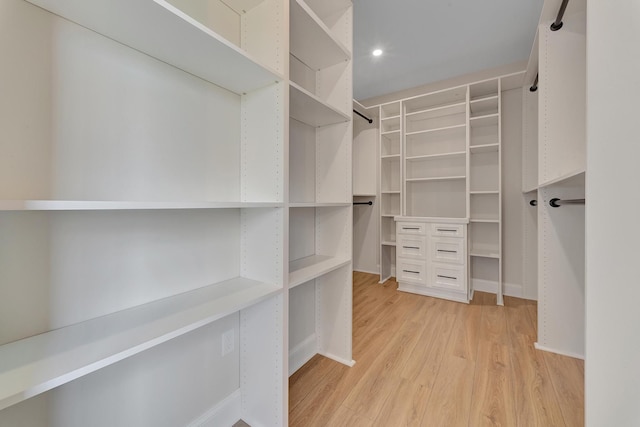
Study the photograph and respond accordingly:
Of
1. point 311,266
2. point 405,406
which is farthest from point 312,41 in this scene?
point 405,406

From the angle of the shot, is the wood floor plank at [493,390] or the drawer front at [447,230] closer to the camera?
the wood floor plank at [493,390]

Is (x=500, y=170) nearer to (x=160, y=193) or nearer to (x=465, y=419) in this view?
(x=465, y=419)

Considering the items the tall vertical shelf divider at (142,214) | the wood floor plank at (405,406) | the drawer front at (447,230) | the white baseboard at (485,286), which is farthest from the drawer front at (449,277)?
the tall vertical shelf divider at (142,214)

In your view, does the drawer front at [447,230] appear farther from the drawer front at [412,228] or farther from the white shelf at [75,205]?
the white shelf at [75,205]

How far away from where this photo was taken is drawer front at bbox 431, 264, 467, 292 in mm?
2715

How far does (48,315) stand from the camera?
0.75 m

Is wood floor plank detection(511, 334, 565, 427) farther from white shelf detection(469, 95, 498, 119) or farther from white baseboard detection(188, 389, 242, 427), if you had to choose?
white shelf detection(469, 95, 498, 119)

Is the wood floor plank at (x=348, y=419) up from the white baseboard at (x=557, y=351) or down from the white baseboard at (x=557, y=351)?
down

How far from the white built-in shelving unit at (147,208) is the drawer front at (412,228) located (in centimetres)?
176

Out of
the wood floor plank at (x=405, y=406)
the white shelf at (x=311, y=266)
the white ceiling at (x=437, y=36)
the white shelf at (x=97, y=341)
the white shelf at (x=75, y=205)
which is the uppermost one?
the white ceiling at (x=437, y=36)

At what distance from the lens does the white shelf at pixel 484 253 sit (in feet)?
9.25

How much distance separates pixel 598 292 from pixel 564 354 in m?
1.69

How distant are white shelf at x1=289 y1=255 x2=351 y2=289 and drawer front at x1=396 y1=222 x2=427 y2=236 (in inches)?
62.9

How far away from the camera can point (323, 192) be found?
1791 millimetres
